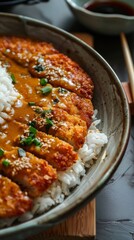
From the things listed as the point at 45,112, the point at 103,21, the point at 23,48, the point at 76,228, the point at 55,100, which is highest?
the point at 103,21

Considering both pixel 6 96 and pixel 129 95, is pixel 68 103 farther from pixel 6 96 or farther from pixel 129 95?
pixel 129 95

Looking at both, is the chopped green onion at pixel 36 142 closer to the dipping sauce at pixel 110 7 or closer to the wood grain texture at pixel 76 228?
the wood grain texture at pixel 76 228

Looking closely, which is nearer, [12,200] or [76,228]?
[12,200]

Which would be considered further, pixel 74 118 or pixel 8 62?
pixel 8 62

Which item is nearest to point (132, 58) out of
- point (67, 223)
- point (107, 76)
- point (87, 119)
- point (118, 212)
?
point (107, 76)

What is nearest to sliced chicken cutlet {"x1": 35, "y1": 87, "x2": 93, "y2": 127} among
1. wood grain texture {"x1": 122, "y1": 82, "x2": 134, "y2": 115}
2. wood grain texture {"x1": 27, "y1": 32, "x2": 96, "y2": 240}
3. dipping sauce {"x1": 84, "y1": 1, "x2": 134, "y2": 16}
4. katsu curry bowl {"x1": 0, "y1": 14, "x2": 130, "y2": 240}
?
katsu curry bowl {"x1": 0, "y1": 14, "x2": 130, "y2": 240}

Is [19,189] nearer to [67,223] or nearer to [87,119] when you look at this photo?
[67,223]

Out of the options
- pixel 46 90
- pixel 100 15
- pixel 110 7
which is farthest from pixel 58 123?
pixel 110 7

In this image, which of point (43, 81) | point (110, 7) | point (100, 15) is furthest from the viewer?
point (110, 7)
